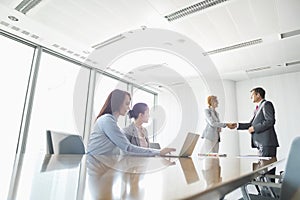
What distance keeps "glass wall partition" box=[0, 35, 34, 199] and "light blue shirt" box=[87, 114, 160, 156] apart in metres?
2.62

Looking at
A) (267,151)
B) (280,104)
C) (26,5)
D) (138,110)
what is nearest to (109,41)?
(26,5)

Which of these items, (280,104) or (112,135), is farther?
(280,104)

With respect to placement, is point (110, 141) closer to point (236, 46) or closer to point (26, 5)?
point (26, 5)

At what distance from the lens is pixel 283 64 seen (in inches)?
183

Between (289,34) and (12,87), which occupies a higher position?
(289,34)

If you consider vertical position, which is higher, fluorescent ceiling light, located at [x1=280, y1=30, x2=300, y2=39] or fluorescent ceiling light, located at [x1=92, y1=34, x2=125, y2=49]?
fluorescent ceiling light, located at [x1=280, y1=30, x2=300, y2=39]

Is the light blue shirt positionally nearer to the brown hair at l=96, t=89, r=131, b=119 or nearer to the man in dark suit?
the brown hair at l=96, t=89, r=131, b=119

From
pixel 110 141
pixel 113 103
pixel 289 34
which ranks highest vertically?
pixel 289 34

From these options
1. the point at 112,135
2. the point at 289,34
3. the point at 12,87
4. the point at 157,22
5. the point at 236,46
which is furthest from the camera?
the point at 236,46

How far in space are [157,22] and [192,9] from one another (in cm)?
59

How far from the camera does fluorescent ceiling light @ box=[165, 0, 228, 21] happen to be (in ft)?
8.88

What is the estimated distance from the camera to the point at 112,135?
1.63 m

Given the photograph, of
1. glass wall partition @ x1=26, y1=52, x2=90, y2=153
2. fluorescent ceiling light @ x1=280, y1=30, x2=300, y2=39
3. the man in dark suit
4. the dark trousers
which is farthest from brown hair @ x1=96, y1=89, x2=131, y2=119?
fluorescent ceiling light @ x1=280, y1=30, x2=300, y2=39

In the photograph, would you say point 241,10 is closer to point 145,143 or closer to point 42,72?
Answer: point 145,143
